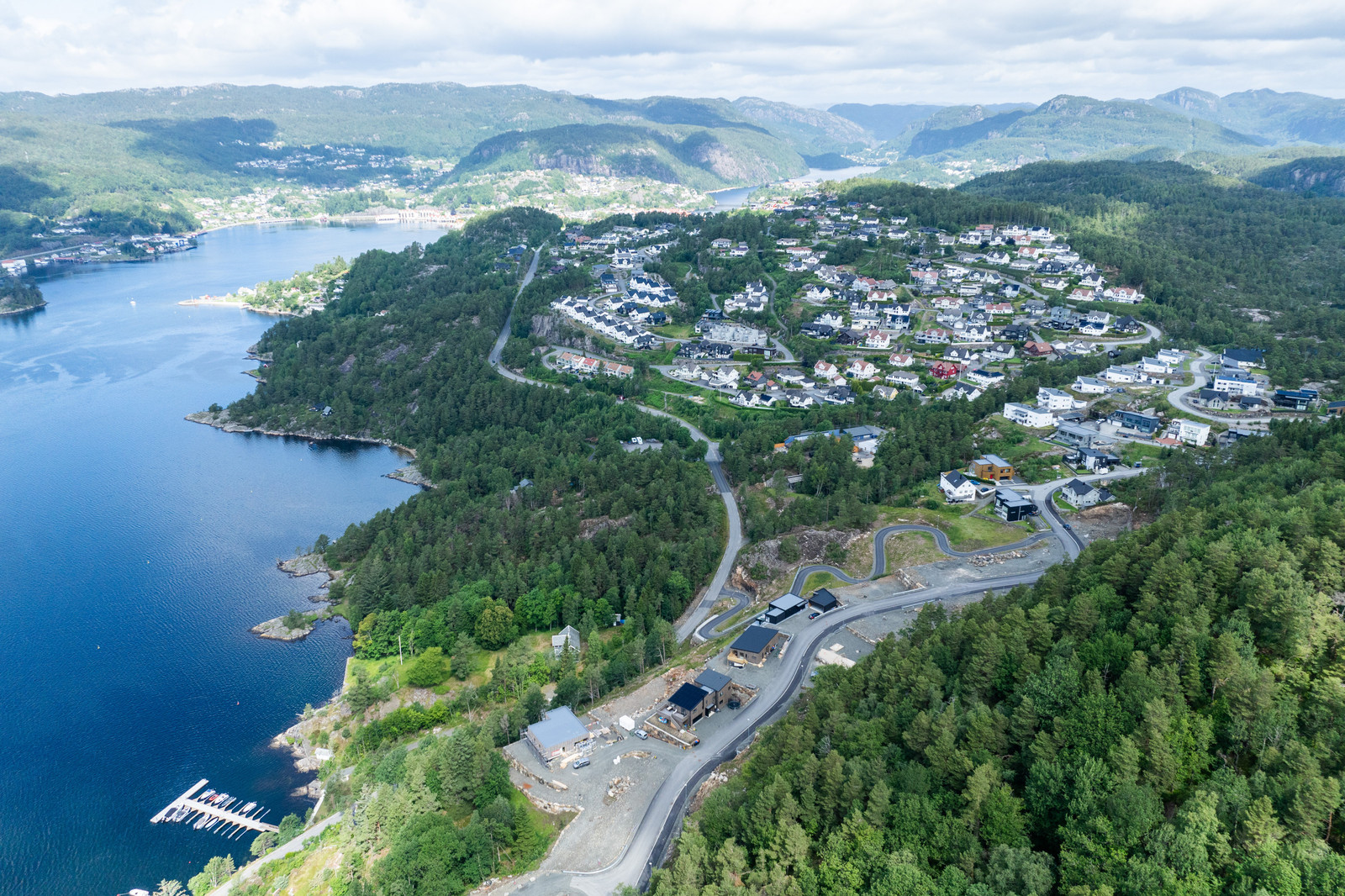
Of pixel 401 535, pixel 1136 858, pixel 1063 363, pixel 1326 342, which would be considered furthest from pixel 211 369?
pixel 1326 342

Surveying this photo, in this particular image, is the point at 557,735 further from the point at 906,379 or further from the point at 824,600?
the point at 906,379

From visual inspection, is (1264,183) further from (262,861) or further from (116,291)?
(116,291)

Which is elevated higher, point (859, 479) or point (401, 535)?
point (859, 479)

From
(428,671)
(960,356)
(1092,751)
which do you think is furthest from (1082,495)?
(428,671)

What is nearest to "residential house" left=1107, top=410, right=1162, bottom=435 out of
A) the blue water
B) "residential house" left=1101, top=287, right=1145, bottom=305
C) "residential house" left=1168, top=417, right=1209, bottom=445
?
"residential house" left=1168, top=417, right=1209, bottom=445

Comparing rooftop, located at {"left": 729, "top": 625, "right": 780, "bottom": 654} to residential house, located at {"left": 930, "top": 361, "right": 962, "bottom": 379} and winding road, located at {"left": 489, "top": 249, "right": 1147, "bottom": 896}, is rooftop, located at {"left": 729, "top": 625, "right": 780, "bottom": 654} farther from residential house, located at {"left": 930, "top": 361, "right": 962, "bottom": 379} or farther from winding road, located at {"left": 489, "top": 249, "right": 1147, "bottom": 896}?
residential house, located at {"left": 930, "top": 361, "right": 962, "bottom": 379}

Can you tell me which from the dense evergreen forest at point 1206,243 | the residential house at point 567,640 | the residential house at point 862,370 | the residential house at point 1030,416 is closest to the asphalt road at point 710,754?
the residential house at point 567,640
